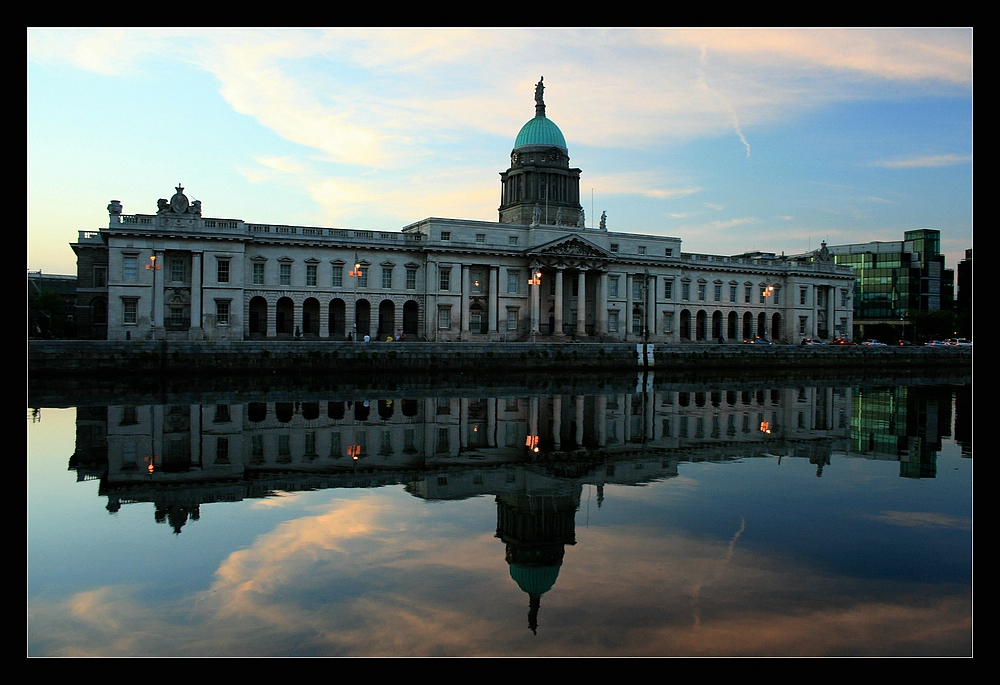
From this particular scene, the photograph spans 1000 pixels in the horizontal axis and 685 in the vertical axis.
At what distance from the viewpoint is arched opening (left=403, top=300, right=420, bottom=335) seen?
74188 mm

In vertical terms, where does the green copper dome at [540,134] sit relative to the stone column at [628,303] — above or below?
above

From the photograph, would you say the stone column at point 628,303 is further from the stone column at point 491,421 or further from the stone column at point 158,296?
the stone column at point 491,421

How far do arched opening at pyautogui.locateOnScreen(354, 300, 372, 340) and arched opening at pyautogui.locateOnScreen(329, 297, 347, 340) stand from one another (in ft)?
3.97

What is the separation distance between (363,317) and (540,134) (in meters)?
33.6

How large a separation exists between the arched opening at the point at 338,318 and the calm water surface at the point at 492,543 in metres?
47.1

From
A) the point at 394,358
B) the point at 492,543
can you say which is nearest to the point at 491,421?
the point at 492,543

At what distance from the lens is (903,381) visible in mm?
56750

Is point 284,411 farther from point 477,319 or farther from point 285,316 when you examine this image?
point 477,319

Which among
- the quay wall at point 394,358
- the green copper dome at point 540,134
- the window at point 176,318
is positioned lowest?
the quay wall at point 394,358

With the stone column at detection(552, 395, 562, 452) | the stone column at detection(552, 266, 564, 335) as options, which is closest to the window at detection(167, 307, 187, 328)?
the stone column at detection(552, 266, 564, 335)

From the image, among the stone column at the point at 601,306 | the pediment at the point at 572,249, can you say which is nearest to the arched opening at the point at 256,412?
the pediment at the point at 572,249

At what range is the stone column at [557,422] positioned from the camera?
72.6ft

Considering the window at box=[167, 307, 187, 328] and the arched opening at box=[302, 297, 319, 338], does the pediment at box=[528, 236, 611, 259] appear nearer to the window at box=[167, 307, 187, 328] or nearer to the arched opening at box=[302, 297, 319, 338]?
the arched opening at box=[302, 297, 319, 338]

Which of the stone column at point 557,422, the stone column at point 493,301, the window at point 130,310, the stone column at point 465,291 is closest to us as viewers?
the stone column at point 557,422
